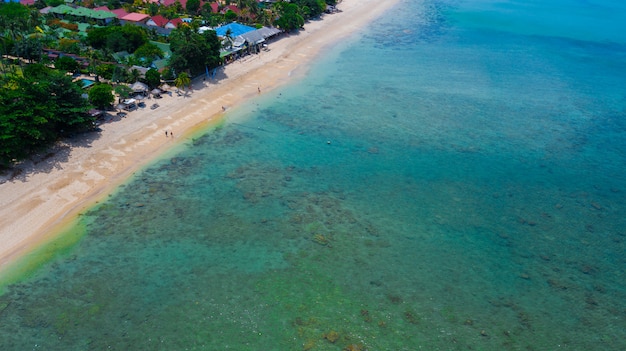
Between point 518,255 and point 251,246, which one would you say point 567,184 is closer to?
point 518,255

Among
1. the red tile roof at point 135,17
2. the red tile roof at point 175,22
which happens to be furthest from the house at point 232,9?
the red tile roof at point 135,17

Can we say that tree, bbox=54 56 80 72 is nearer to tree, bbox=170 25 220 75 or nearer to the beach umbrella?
the beach umbrella

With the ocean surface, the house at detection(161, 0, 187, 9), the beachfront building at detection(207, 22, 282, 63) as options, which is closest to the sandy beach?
the beachfront building at detection(207, 22, 282, 63)

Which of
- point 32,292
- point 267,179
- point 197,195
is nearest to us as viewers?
point 32,292

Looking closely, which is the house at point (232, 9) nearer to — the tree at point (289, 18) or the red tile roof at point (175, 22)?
the tree at point (289, 18)

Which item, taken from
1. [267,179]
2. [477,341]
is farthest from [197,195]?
[477,341]

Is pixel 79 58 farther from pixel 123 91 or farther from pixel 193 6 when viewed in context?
pixel 193 6
